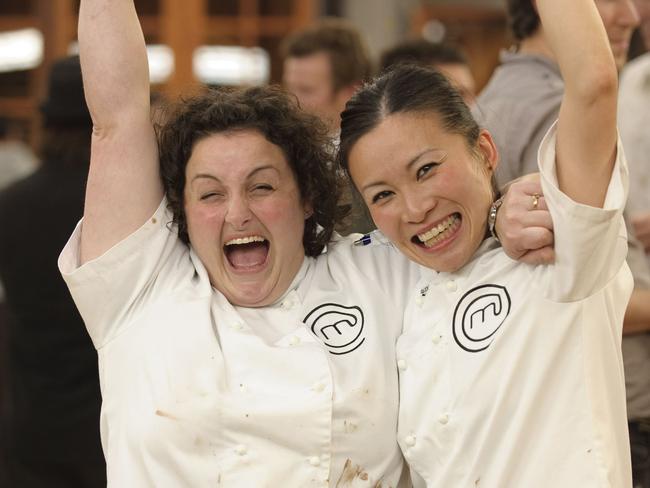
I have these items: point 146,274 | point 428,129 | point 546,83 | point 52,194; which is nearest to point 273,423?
point 146,274

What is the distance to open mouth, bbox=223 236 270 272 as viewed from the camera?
207cm

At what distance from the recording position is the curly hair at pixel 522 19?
2.62 meters

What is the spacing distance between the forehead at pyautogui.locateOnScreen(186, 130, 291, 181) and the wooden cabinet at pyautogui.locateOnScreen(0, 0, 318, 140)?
183 inches

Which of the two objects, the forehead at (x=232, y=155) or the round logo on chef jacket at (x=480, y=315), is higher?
the forehead at (x=232, y=155)

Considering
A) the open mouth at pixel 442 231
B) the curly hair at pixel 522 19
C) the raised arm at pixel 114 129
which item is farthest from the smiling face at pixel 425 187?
the curly hair at pixel 522 19

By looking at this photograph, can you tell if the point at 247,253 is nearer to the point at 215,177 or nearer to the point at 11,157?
the point at 215,177

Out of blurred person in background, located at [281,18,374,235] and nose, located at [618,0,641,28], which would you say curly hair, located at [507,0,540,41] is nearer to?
nose, located at [618,0,641,28]

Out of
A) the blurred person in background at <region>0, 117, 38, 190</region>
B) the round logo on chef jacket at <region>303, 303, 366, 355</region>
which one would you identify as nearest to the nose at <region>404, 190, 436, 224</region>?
the round logo on chef jacket at <region>303, 303, 366, 355</region>

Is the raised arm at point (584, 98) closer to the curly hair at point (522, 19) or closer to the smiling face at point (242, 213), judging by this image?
the smiling face at point (242, 213)

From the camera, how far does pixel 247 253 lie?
83.2 inches

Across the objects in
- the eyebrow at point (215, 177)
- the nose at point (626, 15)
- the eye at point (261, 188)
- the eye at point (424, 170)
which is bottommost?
the eye at point (261, 188)

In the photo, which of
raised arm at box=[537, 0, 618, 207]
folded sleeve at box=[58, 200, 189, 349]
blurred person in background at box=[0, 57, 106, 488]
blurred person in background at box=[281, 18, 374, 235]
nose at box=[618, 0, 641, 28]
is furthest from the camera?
blurred person in background at box=[281, 18, 374, 235]

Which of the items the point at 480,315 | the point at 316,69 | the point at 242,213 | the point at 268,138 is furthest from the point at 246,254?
the point at 316,69

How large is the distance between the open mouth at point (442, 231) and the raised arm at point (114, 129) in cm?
54
